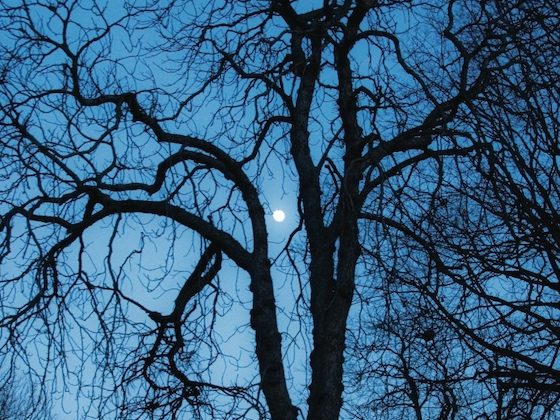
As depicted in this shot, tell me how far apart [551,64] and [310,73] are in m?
2.59

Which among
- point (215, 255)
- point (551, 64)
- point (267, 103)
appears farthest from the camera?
point (267, 103)

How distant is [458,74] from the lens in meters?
5.19

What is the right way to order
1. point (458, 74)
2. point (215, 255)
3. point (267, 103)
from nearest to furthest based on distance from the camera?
point (458, 74) → point (215, 255) → point (267, 103)

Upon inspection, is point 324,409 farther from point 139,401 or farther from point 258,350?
point 139,401

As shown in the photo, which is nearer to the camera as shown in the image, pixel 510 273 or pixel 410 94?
pixel 510 273

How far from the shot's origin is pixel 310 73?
639cm

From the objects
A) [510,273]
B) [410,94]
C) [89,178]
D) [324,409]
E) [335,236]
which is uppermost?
[410,94]

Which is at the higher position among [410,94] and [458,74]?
[410,94]

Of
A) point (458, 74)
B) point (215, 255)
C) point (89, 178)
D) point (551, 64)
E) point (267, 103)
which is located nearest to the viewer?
point (551, 64)

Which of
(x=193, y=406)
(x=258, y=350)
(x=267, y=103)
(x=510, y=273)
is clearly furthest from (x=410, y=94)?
(x=193, y=406)

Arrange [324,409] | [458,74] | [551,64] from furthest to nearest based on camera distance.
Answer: [458,74], [324,409], [551,64]

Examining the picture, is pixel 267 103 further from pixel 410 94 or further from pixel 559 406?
pixel 559 406

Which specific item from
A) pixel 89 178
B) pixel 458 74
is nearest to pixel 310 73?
pixel 458 74

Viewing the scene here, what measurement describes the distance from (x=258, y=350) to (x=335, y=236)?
39.2 inches
